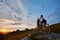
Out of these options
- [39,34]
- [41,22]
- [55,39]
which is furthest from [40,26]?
[55,39]

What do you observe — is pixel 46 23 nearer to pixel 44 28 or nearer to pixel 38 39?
pixel 44 28

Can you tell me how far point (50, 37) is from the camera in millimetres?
23438

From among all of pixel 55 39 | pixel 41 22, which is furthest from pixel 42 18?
pixel 55 39

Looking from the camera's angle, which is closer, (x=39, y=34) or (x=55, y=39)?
(x=55, y=39)

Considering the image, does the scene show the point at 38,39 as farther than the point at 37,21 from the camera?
No

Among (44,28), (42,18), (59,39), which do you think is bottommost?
(59,39)

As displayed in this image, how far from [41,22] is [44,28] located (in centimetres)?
135

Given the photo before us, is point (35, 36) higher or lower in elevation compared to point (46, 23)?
lower

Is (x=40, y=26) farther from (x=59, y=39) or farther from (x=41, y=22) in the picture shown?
(x=59, y=39)

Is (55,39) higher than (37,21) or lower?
lower

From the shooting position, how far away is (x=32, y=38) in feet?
79.8

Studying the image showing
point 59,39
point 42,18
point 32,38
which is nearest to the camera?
point 59,39

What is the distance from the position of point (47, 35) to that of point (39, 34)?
53.4 inches

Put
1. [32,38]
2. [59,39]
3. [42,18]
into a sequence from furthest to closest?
[42,18] < [32,38] < [59,39]
